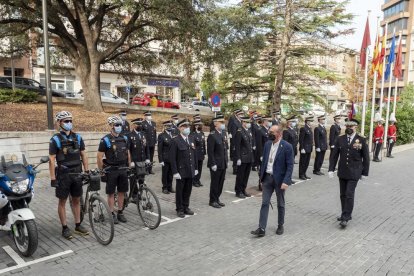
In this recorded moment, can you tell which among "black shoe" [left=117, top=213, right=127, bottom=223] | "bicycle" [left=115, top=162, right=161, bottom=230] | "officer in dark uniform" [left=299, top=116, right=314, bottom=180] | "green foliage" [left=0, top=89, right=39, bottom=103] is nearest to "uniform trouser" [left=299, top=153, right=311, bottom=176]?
"officer in dark uniform" [left=299, top=116, right=314, bottom=180]

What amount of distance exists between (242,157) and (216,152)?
0.99 meters

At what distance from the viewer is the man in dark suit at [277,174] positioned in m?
6.00

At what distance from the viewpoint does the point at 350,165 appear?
6547 mm

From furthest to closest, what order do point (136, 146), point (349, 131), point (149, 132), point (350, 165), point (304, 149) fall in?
point (304, 149) → point (149, 132) → point (136, 146) → point (349, 131) → point (350, 165)

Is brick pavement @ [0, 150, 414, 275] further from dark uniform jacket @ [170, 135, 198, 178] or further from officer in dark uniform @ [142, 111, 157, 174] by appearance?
officer in dark uniform @ [142, 111, 157, 174]

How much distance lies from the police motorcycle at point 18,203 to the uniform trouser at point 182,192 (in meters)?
2.69

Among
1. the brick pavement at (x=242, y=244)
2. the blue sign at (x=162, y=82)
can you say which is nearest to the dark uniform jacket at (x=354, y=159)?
the brick pavement at (x=242, y=244)

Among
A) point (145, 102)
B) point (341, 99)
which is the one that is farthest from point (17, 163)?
point (341, 99)

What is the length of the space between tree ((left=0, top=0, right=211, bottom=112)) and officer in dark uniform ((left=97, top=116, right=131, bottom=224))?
23.0 feet

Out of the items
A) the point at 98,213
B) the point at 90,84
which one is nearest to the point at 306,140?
the point at 98,213

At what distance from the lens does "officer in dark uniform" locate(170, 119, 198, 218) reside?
692 cm

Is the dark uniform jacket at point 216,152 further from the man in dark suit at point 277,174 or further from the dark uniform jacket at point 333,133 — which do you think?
the dark uniform jacket at point 333,133

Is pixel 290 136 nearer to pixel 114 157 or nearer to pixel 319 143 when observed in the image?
pixel 319 143

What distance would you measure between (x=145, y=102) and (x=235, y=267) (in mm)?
28617
